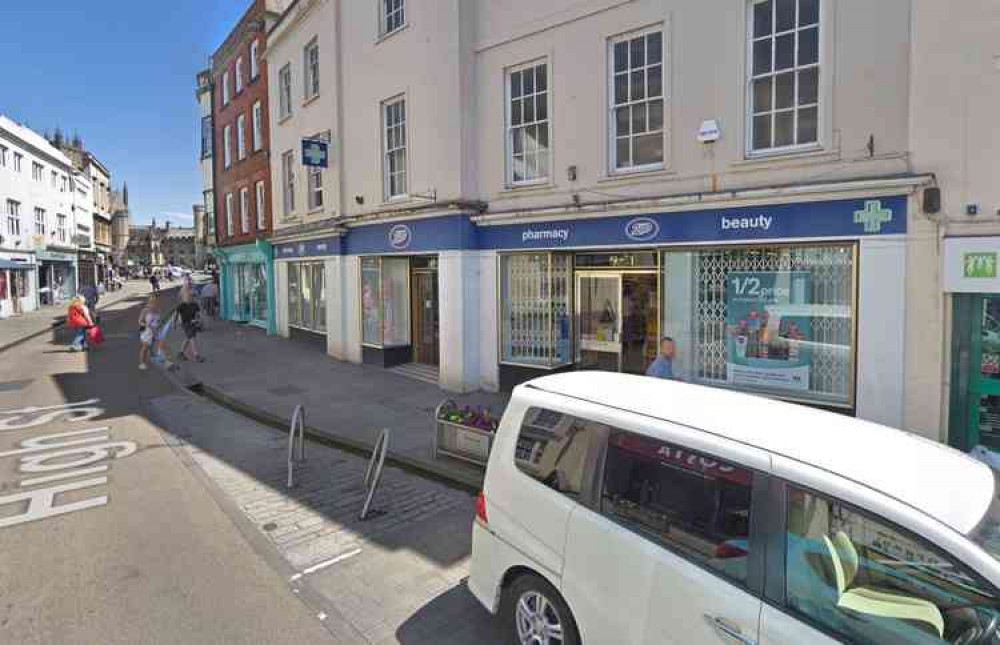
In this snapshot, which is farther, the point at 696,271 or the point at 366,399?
the point at 366,399

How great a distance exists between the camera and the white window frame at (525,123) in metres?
9.71

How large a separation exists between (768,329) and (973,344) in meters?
2.18

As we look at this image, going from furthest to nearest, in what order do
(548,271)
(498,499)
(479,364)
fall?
(479,364)
(548,271)
(498,499)

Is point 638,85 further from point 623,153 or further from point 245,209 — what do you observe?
point 245,209

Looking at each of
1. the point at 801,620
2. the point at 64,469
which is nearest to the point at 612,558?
the point at 801,620

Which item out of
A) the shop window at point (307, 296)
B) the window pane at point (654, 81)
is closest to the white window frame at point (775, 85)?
the window pane at point (654, 81)

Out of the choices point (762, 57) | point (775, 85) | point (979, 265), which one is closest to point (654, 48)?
point (762, 57)

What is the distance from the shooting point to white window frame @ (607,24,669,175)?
8258 millimetres

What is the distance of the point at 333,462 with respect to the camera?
23.2 feet

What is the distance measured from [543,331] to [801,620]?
8204mm

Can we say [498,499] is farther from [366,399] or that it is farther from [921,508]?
[366,399]

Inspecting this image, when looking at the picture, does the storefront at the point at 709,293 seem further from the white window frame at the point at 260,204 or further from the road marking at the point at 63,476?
the white window frame at the point at 260,204

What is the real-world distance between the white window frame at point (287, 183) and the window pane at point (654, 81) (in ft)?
41.4

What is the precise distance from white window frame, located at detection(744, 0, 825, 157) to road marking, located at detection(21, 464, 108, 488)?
9.32 metres
